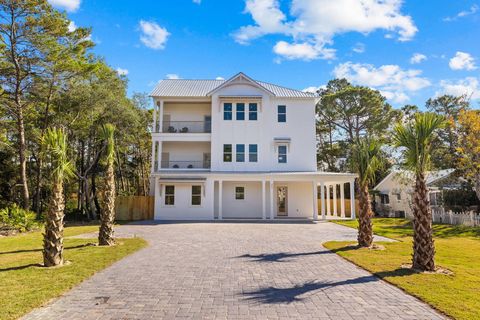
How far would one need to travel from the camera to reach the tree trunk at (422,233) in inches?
306

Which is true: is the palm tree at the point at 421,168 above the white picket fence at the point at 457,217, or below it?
above

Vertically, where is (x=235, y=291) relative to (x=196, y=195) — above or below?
below

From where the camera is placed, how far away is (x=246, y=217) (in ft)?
81.5

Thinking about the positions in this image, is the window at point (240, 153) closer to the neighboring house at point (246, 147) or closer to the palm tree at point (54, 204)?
the neighboring house at point (246, 147)

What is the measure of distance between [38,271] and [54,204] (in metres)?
1.75

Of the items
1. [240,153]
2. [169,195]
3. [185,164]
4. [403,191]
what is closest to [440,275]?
[240,153]

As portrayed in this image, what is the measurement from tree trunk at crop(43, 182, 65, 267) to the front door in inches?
753

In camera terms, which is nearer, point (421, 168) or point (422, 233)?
point (422, 233)

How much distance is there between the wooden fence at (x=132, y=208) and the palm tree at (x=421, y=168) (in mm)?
20462

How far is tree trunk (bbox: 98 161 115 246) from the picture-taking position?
11.7m

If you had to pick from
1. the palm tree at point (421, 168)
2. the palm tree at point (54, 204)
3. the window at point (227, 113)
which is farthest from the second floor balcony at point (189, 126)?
the palm tree at point (421, 168)

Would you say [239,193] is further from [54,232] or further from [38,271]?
[38,271]

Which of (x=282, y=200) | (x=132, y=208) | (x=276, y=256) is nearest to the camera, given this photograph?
(x=276, y=256)

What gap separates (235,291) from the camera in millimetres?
6211
